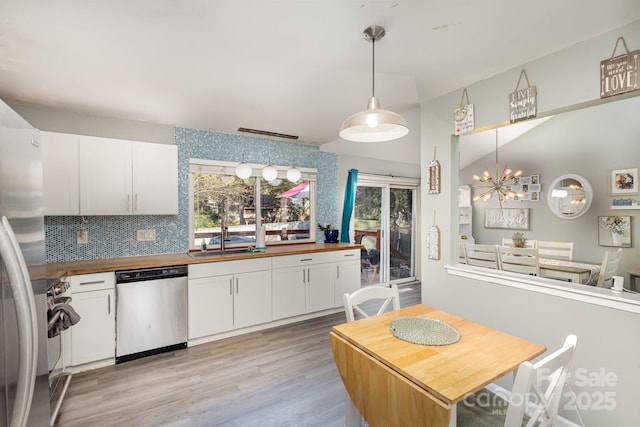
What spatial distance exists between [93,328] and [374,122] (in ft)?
9.59

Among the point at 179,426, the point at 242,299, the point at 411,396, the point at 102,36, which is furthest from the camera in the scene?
the point at 242,299

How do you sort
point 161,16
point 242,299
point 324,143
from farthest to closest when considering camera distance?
point 324,143, point 242,299, point 161,16

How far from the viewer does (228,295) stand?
315 centimetres

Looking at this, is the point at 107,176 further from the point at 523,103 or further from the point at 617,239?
the point at 617,239

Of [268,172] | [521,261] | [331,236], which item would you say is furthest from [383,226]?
[268,172]

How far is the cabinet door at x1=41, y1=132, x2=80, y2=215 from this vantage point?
257cm

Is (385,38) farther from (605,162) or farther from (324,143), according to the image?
(605,162)

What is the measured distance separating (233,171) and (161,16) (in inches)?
91.7

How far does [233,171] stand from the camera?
3.80 m

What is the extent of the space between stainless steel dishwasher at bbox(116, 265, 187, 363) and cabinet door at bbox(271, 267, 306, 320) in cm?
101

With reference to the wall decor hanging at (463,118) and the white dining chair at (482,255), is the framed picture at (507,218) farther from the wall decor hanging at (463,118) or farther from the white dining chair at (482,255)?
the wall decor hanging at (463,118)

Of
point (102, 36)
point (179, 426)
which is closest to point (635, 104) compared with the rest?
point (102, 36)

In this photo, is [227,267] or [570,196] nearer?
[227,267]

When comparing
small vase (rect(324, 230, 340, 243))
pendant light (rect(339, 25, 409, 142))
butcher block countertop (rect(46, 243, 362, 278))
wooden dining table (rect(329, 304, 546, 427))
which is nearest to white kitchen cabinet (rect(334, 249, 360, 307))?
small vase (rect(324, 230, 340, 243))
